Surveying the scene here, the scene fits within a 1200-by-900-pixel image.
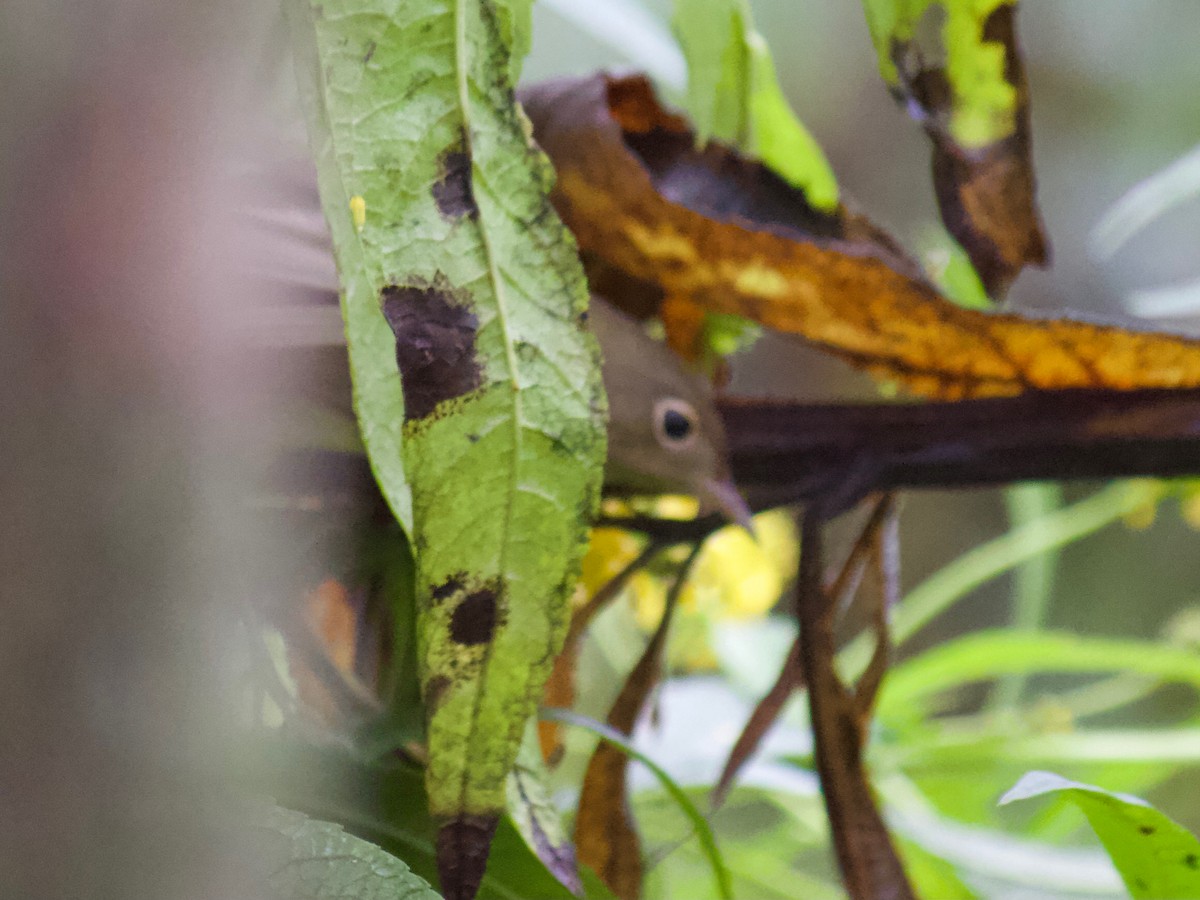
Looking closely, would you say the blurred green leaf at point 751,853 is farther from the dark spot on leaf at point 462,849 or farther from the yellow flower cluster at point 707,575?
the dark spot on leaf at point 462,849

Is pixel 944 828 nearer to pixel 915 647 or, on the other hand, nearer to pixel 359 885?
pixel 359 885

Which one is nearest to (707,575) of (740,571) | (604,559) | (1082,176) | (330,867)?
(740,571)

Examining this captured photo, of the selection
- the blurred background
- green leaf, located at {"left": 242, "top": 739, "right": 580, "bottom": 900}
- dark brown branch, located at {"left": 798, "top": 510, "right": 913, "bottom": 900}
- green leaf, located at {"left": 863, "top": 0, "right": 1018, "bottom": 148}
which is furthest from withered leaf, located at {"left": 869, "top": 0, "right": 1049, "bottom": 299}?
the blurred background

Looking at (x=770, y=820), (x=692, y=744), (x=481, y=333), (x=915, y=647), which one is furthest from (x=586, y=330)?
(x=915, y=647)

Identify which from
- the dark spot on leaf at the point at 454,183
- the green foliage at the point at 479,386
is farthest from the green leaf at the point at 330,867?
the dark spot on leaf at the point at 454,183

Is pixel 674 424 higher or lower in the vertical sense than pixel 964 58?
lower

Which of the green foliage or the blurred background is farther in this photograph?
the blurred background

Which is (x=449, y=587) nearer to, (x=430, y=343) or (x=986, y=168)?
(x=430, y=343)

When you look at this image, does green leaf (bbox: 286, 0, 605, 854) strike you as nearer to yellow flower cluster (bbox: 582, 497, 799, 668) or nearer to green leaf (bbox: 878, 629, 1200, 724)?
yellow flower cluster (bbox: 582, 497, 799, 668)
